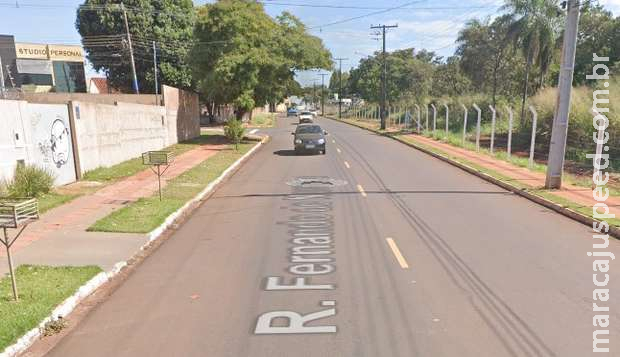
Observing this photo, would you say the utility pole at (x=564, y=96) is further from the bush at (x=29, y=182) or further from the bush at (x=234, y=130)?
the bush at (x=234, y=130)

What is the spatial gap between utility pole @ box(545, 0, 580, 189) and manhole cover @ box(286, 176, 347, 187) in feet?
19.5

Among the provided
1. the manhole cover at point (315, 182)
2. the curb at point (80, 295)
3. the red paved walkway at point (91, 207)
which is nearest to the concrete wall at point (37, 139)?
the red paved walkway at point (91, 207)

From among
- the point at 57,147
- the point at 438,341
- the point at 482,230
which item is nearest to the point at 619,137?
the point at 482,230

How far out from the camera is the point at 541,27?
31797 millimetres

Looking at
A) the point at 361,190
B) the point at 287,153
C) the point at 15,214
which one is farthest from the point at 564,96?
the point at 287,153

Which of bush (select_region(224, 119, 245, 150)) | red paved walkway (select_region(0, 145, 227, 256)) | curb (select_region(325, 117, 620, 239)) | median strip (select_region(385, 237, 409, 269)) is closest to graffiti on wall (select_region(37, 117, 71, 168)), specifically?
red paved walkway (select_region(0, 145, 227, 256))

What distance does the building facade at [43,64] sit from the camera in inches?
2010

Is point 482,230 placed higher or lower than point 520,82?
lower

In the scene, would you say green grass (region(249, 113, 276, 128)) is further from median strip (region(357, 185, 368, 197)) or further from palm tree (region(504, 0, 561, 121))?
median strip (region(357, 185, 368, 197))

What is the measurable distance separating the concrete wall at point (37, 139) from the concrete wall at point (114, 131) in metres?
0.83

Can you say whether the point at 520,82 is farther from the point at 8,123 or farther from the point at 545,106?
the point at 8,123

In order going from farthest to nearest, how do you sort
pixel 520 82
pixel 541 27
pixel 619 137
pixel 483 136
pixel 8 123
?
pixel 520 82
pixel 483 136
pixel 541 27
pixel 619 137
pixel 8 123

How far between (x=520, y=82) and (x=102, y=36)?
3785 centimetres

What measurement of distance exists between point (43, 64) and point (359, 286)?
54.5 meters
